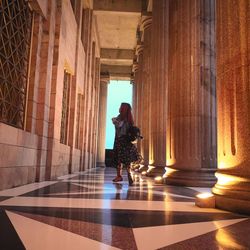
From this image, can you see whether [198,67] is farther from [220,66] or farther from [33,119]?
[33,119]

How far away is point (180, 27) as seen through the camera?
7879 millimetres

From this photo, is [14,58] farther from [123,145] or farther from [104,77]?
[104,77]

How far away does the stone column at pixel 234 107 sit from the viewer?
361 centimetres

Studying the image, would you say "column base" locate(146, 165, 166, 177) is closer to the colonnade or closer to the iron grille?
the colonnade

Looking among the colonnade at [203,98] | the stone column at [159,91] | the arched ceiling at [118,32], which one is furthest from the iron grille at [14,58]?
the arched ceiling at [118,32]

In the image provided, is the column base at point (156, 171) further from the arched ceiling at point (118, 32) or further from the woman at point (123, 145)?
the arched ceiling at point (118, 32)

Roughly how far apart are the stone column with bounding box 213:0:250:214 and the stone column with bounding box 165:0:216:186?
310 cm

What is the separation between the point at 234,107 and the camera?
12.6 feet

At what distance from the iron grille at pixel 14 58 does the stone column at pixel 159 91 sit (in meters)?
5.63

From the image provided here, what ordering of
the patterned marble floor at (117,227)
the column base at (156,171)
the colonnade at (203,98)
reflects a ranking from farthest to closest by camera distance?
the column base at (156,171)
the colonnade at (203,98)
the patterned marble floor at (117,227)

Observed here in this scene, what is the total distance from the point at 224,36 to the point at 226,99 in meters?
0.87

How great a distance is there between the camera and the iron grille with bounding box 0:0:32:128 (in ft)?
19.5

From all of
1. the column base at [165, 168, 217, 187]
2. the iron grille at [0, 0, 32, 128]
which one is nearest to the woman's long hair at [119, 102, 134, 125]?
the column base at [165, 168, 217, 187]

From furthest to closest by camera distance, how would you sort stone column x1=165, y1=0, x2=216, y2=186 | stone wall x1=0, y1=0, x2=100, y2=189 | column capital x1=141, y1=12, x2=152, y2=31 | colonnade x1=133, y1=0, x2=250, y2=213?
column capital x1=141, y1=12, x2=152, y2=31 < stone column x1=165, y1=0, x2=216, y2=186 < stone wall x1=0, y1=0, x2=100, y2=189 < colonnade x1=133, y1=0, x2=250, y2=213
